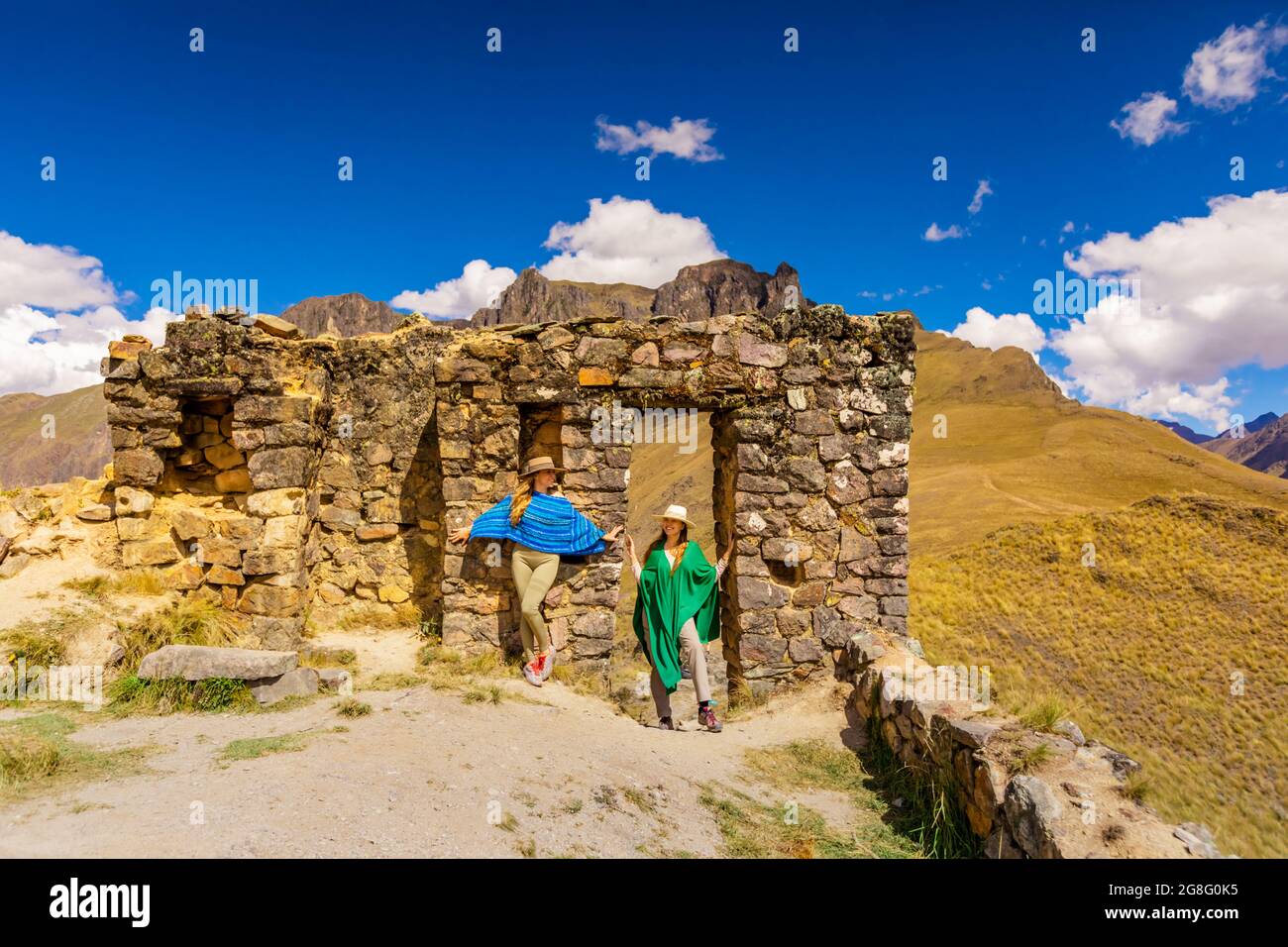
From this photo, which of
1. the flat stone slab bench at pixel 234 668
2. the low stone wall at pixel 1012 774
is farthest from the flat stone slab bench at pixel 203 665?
the low stone wall at pixel 1012 774

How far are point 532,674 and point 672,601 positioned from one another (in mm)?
1627

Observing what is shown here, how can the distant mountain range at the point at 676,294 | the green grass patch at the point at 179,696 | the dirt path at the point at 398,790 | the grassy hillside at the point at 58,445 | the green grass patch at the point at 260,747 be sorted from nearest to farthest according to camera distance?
the dirt path at the point at 398,790 → the green grass patch at the point at 260,747 → the green grass patch at the point at 179,696 → the grassy hillside at the point at 58,445 → the distant mountain range at the point at 676,294

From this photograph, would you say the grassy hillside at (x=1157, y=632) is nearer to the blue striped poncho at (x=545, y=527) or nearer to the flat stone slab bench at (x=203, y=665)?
the blue striped poncho at (x=545, y=527)

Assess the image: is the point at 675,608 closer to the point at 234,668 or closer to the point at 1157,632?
the point at 234,668

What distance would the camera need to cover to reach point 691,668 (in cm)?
705

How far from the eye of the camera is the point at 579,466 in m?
7.68

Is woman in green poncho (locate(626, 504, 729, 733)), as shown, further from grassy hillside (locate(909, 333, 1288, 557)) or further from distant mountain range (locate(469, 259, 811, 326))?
distant mountain range (locate(469, 259, 811, 326))

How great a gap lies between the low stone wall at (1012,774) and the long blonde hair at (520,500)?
400cm

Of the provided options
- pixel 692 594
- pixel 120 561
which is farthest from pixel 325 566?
pixel 692 594

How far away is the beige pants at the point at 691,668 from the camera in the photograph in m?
6.87

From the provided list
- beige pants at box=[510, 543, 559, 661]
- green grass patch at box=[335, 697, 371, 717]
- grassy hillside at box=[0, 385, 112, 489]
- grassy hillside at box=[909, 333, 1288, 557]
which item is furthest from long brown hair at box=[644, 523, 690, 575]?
grassy hillside at box=[0, 385, 112, 489]

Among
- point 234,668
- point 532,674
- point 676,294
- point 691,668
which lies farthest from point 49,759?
point 676,294

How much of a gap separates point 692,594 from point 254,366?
5.37 metres
